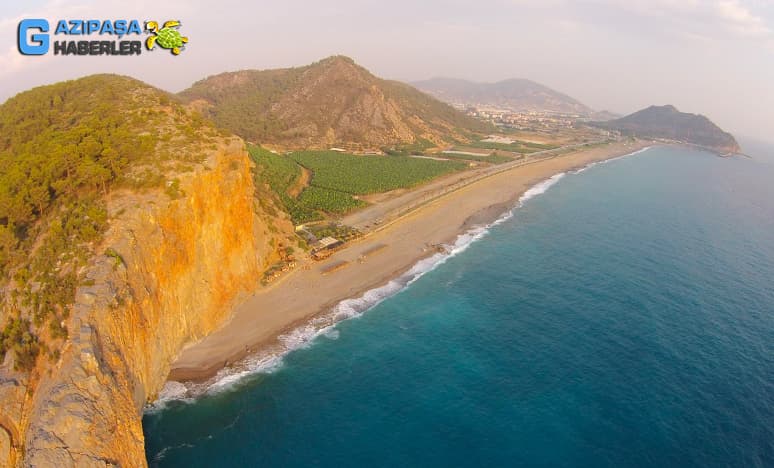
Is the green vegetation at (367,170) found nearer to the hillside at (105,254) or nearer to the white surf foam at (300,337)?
the white surf foam at (300,337)

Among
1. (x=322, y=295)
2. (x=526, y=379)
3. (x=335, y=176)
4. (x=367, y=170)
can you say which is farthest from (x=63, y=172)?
(x=367, y=170)

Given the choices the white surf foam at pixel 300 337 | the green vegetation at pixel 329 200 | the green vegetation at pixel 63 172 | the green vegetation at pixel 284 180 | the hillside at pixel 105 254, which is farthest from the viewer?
the green vegetation at pixel 329 200

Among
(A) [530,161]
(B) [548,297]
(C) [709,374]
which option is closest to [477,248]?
(B) [548,297]

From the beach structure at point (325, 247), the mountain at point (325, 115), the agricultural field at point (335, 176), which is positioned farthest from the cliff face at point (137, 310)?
the mountain at point (325, 115)

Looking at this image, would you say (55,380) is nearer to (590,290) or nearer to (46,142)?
(46,142)

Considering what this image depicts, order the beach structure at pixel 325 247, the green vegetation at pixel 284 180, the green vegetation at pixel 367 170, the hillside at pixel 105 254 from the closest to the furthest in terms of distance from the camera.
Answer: the hillside at pixel 105 254, the beach structure at pixel 325 247, the green vegetation at pixel 284 180, the green vegetation at pixel 367 170

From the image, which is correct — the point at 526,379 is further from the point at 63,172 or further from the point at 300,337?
the point at 63,172

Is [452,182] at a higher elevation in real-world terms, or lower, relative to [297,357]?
higher

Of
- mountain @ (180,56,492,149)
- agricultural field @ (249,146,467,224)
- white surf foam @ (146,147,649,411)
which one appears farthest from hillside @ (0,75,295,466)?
mountain @ (180,56,492,149)

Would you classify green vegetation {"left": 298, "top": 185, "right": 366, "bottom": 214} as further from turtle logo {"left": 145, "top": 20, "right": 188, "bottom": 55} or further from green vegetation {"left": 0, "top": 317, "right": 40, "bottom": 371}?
green vegetation {"left": 0, "top": 317, "right": 40, "bottom": 371}
